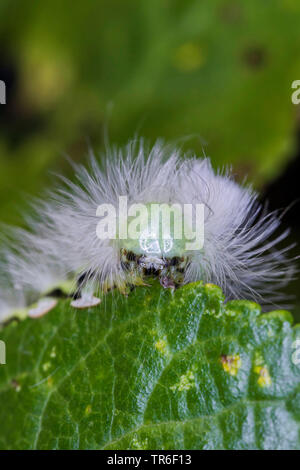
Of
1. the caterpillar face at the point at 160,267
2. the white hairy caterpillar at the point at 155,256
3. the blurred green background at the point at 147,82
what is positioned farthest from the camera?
the blurred green background at the point at 147,82

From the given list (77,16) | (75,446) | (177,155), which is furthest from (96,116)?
(75,446)

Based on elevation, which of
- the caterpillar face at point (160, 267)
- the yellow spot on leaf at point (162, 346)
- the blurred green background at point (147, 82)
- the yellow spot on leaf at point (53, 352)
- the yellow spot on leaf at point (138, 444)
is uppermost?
the blurred green background at point (147, 82)

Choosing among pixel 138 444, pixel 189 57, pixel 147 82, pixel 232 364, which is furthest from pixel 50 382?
pixel 189 57

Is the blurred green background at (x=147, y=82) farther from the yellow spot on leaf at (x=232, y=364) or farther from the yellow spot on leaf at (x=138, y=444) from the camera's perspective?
the yellow spot on leaf at (x=138, y=444)

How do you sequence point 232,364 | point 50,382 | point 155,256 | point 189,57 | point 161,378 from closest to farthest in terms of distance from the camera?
point 232,364 < point 161,378 < point 155,256 < point 50,382 < point 189,57

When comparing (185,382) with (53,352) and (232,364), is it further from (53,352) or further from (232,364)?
(53,352)

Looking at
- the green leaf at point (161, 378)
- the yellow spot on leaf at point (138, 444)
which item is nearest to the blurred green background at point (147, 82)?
the green leaf at point (161, 378)

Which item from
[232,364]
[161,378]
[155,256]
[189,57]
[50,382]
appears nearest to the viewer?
[232,364]

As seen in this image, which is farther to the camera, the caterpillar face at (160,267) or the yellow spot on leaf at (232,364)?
the caterpillar face at (160,267)
